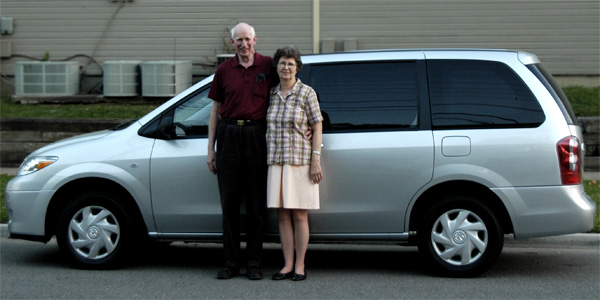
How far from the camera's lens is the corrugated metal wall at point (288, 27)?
14070 mm

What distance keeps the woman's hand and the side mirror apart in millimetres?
1211

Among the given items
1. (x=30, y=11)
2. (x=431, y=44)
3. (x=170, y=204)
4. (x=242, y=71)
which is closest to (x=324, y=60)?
(x=242, y=71)

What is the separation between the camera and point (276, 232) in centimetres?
649

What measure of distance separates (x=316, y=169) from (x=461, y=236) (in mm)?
1216

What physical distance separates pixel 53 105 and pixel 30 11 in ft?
7.01

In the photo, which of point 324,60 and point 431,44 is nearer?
point 324,60

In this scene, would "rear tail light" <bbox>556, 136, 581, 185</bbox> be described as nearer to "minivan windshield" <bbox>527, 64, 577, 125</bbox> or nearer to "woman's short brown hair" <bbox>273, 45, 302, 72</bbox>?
"minivan windshield" <bbox>527, 64, 577, 125</bbox>

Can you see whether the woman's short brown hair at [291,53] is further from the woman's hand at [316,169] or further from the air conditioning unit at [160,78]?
the air conditioning unit at [160,78]

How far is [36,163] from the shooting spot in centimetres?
677

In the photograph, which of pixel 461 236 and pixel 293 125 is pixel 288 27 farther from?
pixel 461 236

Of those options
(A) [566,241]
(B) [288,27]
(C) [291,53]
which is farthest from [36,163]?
(B) [288,27]

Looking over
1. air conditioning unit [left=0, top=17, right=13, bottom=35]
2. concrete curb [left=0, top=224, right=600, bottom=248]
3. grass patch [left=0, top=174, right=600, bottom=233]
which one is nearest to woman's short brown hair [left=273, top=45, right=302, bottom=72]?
concrete curb [left=0, top=224, right=600, bottom=248]

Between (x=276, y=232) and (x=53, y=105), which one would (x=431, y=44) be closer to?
(x=53, y=105)

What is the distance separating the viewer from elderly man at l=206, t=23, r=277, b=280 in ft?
20.4
